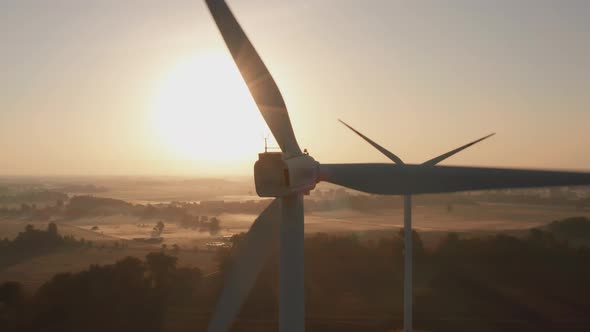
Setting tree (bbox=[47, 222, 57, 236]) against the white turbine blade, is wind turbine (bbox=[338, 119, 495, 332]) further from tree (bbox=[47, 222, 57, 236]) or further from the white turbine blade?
tree (bbox=[47, 222, 57, 236])

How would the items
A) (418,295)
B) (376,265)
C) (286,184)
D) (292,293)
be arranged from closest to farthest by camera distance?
(286,184), (292,293), (418,295), (376,265)

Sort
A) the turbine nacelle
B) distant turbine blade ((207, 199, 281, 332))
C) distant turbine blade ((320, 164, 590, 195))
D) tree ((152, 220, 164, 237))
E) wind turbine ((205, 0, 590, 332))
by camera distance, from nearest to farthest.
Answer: the turbine nacelle < distant turbine blade ((320, 164, 590, 195)) < wind turbine ((205, 0, 590, 332)) < distant turbine blade ((207, 199, 281, 332)) < tree ((152, 220, 164, 237))

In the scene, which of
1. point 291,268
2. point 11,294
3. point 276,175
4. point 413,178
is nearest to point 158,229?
point 11,294

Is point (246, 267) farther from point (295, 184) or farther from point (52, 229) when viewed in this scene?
point (52, 229)

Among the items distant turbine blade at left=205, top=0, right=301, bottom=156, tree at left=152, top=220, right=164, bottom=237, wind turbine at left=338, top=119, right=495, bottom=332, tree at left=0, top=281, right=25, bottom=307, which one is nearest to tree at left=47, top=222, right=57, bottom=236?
tree at left=152, top=220, right=164, bottom=237

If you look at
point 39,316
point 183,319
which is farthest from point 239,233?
point 39,316

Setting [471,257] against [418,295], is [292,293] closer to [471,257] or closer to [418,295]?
[418,295]
